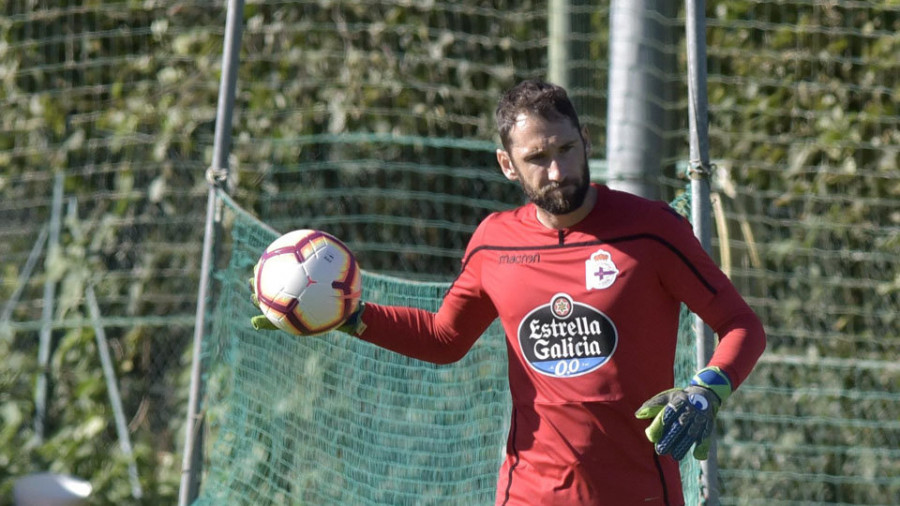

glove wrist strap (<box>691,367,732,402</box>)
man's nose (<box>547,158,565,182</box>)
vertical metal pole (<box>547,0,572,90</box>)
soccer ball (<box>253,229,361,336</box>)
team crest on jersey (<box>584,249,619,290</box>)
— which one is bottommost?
glove wrist strap (<box>691,367,732,402</box>)

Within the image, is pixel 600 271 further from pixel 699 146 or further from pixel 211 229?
pixel 211 229

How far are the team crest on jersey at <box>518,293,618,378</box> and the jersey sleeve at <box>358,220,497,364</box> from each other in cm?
29

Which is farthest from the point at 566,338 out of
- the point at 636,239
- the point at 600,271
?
the point at 636,239

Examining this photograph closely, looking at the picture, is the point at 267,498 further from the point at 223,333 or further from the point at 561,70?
the point at 561,70

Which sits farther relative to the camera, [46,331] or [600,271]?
[46,331]

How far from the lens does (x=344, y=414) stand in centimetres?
480

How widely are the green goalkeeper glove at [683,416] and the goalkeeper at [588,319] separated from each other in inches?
3.4

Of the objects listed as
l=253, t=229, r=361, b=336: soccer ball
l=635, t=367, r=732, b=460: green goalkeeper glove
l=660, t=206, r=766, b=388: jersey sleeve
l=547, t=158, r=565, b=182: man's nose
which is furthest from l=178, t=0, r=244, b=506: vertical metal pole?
l=635, t=367, r=732, b=460: green goalkeeper glove

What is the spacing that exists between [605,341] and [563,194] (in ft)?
1.27

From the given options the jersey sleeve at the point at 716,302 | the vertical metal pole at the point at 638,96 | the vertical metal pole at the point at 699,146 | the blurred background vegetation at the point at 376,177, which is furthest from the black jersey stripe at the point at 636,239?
the blurred background vegetation at the point at 376,177

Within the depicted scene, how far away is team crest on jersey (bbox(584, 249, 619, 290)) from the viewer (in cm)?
316

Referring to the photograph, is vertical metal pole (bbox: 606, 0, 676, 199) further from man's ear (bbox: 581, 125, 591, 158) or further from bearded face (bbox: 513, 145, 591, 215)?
bearded face (bbox: 513, 145, 591, 215)

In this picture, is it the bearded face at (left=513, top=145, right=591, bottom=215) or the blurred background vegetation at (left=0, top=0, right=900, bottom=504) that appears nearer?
the bearded face at (left=513, top=145, right=591, bottom=215)

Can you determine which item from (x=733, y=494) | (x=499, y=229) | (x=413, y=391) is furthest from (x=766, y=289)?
(x=499, y=229)
